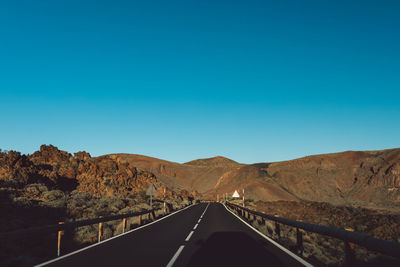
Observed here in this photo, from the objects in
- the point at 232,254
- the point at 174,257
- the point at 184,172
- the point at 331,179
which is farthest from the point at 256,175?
the point at 174,257

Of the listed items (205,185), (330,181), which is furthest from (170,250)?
(205,185)

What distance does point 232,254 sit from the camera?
8.01 metres

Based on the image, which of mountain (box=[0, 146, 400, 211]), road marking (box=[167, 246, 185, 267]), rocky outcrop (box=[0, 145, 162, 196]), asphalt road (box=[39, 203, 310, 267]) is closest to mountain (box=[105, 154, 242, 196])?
mountain (box=[0, 146, 400, 211])

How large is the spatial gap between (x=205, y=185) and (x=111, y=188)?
298 feet

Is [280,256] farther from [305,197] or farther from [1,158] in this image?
[305,197]

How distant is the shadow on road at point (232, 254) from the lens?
6875 millimetres

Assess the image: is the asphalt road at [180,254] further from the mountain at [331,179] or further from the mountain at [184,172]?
the mountain at [184,172]

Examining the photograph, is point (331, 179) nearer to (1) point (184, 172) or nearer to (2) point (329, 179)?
(2) point (329, 179)

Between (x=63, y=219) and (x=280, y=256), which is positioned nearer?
(x=280, y=256)

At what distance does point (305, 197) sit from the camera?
86188 millimetres

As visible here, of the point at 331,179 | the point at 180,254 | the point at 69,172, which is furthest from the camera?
the point at 331,179

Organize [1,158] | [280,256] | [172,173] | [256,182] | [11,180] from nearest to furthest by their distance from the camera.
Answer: [280,256], [11,180], [1,158], [256,182], [172,173]

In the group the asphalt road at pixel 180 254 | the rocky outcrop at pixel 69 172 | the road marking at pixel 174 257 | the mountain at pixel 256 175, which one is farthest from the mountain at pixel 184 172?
the road marking at pixel 174 257

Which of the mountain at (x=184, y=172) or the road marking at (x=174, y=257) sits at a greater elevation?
the mountain at (x=184, y=172)
